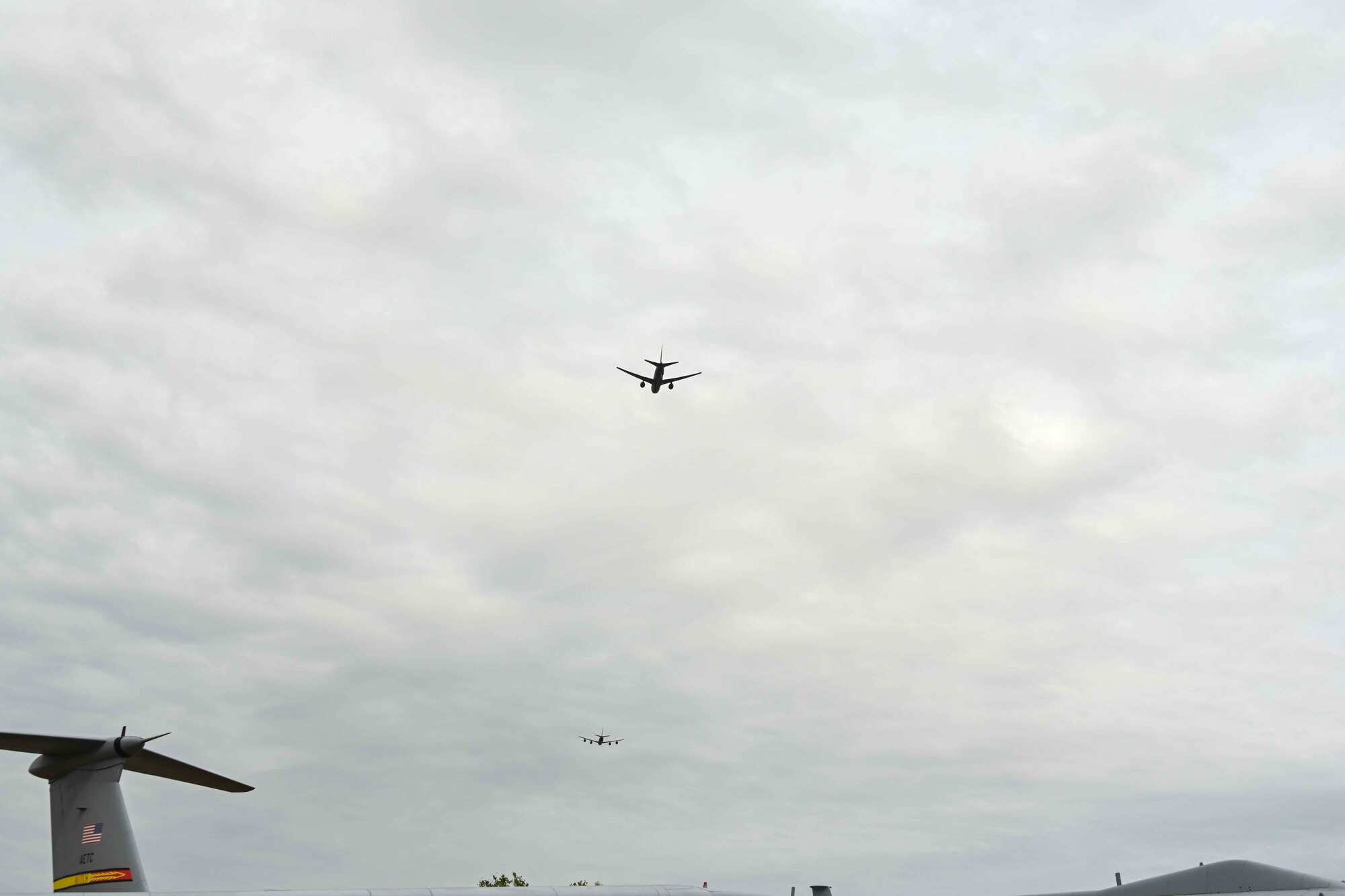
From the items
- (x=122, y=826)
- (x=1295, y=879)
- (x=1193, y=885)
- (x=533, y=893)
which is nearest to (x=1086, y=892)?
(x=1193, y=885)

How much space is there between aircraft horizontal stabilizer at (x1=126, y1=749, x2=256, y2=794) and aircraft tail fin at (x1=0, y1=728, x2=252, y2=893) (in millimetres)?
748

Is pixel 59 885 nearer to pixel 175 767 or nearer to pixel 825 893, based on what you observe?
pixel 175 767

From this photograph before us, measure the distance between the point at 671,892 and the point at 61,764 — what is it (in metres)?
18.7

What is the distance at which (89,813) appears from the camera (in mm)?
32188

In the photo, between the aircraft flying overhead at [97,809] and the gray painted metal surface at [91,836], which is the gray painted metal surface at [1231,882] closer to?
the aircraft flying overhead at [97,809]

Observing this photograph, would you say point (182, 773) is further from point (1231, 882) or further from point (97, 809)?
point (1231, 882)

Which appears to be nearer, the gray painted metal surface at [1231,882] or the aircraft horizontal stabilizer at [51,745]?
the aircraft horizontal stabilizer at [51,745]

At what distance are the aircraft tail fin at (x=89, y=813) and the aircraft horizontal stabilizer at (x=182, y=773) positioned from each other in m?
0.75

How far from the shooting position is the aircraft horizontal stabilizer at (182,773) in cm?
3378

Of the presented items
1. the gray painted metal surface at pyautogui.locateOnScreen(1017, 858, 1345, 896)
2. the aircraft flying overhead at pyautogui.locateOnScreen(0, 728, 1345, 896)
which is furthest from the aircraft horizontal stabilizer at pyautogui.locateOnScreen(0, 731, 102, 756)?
the gray painted metal surface at pyautogui.locateOnScreen(1017, 858, 1345, 896)

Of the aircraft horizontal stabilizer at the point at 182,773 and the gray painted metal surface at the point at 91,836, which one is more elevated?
the aircraft horizontal stabilizer at the point at 182,773

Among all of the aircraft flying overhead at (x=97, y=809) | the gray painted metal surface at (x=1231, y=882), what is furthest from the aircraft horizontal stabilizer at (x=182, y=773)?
the gray painted metal surface at (x=1231, y=882)

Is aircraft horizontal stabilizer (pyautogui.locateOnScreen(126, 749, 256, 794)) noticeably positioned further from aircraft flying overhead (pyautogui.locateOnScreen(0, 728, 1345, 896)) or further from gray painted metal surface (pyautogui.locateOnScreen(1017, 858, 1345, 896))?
gray painted metal surface (pyautogui.locateOnScreen(1017, 858, 1345, 896))

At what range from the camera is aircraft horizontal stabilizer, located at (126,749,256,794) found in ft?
111
